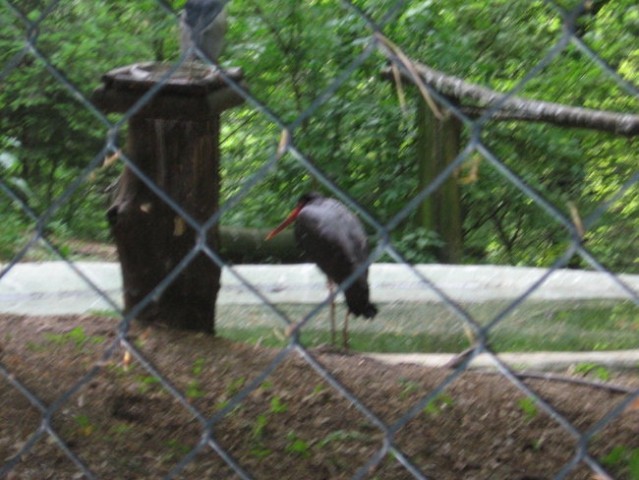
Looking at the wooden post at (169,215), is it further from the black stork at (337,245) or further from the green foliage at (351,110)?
the green foliage at (351,110)

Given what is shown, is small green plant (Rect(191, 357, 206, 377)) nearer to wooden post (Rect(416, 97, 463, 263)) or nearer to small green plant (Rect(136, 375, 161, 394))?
small green plant (Rect(136, 375, 161, 394))

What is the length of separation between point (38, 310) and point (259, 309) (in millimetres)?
812

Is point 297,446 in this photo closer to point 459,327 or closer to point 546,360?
point 546,360

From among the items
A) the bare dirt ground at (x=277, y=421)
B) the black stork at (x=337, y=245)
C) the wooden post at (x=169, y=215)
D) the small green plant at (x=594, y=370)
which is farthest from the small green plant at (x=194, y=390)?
the black stork at (x=337, y=245)

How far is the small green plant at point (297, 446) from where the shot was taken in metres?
1.83

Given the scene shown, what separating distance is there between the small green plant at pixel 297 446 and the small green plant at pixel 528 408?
17.8 inches

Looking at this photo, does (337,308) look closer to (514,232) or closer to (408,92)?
(408,92)

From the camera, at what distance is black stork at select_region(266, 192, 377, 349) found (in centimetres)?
379

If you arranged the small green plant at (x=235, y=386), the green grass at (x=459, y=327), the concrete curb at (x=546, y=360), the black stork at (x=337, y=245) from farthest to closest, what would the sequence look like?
1. the black stork at (x=337, y=245)
2. the green grass at (x=459, y=327)
3. the concrete curb at (x=546, y=360)
4. the small green plant at (x=235, y=386)

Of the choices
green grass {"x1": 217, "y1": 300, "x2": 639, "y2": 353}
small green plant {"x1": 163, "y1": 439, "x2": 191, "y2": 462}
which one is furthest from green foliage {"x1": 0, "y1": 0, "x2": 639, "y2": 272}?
small green plant {"x1": 163, "y1": 439, "x2": 191, "y2": 462}

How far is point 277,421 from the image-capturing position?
1976 mm

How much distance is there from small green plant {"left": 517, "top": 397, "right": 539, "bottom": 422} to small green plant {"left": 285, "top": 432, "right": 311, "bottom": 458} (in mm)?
451

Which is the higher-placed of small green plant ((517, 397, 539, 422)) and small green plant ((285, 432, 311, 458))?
small green plant ((285, 432, 311, 458))

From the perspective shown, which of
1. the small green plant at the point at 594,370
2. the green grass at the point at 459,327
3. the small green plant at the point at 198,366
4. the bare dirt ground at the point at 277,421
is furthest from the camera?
the green grass at the point at 459,327
